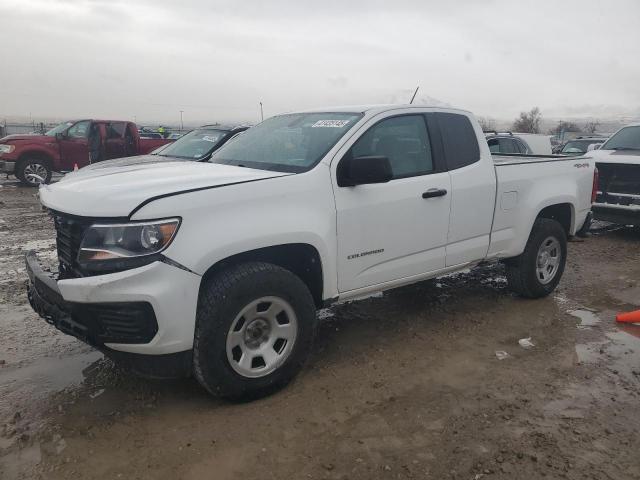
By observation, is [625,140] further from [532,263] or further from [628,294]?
[532,263]

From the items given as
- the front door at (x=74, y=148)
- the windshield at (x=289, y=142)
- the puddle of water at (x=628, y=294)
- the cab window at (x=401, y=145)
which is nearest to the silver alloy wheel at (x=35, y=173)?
the front door at (x=74, y=148)

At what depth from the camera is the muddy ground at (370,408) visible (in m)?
2.73

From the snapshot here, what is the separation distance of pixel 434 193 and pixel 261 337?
176cm

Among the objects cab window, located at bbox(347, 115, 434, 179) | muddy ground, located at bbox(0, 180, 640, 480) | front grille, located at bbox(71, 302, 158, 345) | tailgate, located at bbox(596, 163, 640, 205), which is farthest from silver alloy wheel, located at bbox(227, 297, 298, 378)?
tailgate, located at bbox(596, 163, 640, 205)

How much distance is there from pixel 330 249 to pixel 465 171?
1589mm

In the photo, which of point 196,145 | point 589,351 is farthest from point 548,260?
point 196,145

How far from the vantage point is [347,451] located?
2832 millimetres

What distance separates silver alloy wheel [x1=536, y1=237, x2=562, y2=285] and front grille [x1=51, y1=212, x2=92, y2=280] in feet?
13.7

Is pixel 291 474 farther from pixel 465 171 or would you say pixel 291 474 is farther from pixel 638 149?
pixel 638 149

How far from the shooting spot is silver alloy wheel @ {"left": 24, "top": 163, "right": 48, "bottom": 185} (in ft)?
46.0

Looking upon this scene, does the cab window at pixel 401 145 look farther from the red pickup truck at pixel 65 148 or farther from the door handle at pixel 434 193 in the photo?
the red pickup truck at pixel 65 148

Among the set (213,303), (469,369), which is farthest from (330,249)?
(469,369)

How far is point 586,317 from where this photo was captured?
499 centimetres

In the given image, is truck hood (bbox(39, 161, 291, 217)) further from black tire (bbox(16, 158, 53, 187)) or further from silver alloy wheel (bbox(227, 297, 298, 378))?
black tire (bbox(16, 158, 53, 187))
